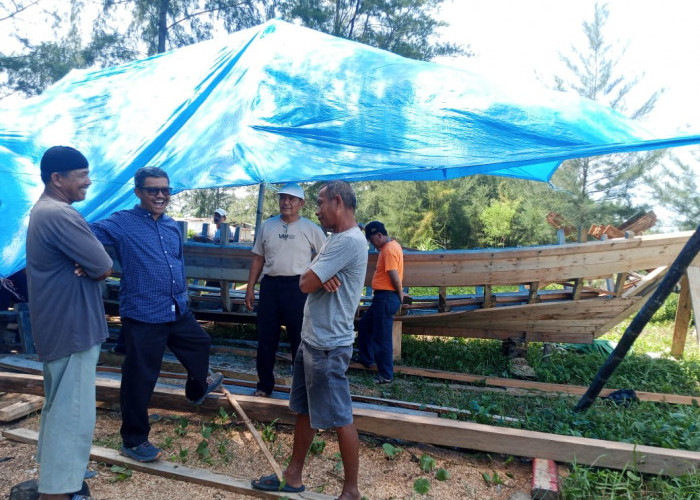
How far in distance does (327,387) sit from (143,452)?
1.33 metres

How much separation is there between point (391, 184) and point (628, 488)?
16.0m

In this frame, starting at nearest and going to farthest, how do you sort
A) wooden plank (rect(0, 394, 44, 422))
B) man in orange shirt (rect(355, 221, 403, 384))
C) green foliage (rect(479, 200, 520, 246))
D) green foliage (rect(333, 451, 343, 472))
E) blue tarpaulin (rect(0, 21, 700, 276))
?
1. green foliage (rect(333, 451, 343, 472))
2. wooden plank (rect(0, 394, 44, 422))
3. blue tarpaulin (rect(0, 21, 700, 276))
4. man in orange shirt (rect(355, 221, 403, 384))
5. green foliage (rect(479, 200, 520, 246))

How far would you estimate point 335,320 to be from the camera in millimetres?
2623

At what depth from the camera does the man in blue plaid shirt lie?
2.99 metres

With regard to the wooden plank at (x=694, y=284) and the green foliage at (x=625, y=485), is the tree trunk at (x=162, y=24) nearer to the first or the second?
the wooden plank at (x=694, y=284)

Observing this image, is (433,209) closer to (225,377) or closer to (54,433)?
(225,377)

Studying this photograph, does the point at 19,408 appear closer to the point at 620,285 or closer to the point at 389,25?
the point at 620,285

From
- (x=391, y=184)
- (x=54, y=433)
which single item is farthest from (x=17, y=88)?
(x=54, y=433)

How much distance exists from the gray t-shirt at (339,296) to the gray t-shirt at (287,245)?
1179mm

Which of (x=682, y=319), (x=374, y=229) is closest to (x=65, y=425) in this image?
(x=374, y=229)

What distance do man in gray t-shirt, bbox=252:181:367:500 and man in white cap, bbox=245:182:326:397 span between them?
1103 mm

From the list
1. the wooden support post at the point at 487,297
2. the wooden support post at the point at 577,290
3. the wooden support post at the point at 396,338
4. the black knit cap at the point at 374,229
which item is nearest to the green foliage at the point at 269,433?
the black knit cap at the point at 374,229

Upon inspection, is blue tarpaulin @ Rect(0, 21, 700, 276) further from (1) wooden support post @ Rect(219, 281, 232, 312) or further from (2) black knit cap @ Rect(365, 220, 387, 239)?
(1) wooden support post @ Rect(219, 281, 232, 312)

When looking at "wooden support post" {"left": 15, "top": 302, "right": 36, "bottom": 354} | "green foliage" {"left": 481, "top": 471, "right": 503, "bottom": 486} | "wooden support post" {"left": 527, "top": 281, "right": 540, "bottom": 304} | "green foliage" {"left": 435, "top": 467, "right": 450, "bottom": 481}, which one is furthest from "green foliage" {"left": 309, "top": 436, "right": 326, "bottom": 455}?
"wooden support post" {"left": 15, "top": 302, "right": 36, "bottom": 354}
